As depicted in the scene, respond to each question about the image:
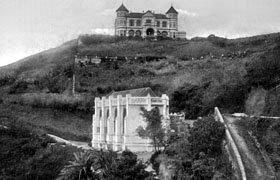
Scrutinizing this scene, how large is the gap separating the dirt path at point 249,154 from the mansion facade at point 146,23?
58.2 metres

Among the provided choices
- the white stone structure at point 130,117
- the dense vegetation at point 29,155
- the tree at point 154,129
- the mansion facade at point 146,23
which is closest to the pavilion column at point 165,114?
the white stone structure at point 130,117

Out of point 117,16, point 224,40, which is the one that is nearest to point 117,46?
point 117,16

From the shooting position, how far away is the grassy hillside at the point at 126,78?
50.5m

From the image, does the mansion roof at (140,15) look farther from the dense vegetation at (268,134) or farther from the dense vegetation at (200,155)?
the dense vegetation at (268,134)

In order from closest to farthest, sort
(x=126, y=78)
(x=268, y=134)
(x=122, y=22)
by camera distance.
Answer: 1. (x=268, y=134)
2. (x=126, y=78)
3. (x=122, y=22)

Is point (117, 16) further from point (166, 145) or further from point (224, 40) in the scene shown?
point (166, 145)

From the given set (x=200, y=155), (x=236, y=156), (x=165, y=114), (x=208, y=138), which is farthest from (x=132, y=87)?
(x=236, y=156)

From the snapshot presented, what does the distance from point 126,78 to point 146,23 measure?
21.4 m

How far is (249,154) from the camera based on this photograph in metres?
23.8

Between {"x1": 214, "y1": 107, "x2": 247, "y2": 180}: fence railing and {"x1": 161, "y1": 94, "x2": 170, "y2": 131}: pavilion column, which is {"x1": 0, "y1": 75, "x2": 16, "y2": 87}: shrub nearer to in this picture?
{"x1": 161, "y1": 94, "x2": 170, "y2": 131}: pavilion column

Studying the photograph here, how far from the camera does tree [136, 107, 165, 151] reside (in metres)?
31.0

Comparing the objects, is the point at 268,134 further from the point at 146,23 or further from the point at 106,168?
the point at 146,23

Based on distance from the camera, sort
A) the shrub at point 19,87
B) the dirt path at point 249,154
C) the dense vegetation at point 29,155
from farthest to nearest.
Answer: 1. the shrub at point 19,87
2. the dense vegetation at point 29,155
3. the dirt path at point 249,154

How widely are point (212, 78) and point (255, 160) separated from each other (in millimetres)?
32325
